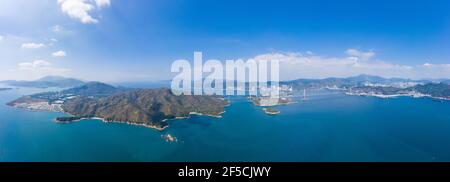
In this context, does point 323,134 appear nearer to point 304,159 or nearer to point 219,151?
point 304,159

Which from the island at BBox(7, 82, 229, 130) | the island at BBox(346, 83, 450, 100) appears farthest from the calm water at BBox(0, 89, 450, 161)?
the island at BBox(346, 83, 450, 100)

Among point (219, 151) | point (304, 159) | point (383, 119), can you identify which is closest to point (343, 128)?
point (383, 119)

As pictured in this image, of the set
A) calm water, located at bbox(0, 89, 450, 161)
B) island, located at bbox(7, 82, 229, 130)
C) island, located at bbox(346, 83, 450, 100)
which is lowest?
calm water, located at bbox(0, 89, 450, 161)

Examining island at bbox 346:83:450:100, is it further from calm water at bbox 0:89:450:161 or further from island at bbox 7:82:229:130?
island at bbox 7:82:229:130

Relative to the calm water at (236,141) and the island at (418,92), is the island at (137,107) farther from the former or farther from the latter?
the island at (418,92)

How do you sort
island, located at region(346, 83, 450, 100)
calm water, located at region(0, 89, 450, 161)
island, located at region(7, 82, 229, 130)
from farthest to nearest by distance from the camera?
island, located at region(346, 83, 450, 100) → island, located at region(7, 82, 229, 130) → calm water, located at region(0, 89, 450, 161)

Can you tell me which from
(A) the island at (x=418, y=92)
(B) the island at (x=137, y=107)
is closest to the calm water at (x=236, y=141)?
(B) the island at (x=137, y=107)
